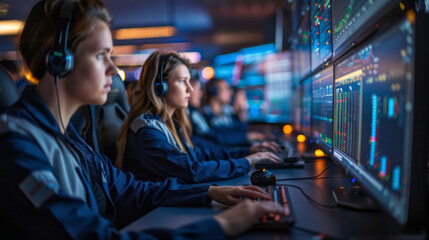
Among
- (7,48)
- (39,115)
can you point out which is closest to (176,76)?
(39,115)

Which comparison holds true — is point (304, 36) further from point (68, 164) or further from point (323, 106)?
point (68, 164)

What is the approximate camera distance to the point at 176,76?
5.64ft

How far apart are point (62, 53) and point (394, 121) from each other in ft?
2.37

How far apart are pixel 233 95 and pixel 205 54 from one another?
11.3 feet

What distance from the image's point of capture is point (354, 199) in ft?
2.98

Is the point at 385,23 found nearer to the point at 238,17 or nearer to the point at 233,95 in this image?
the point at 233,95

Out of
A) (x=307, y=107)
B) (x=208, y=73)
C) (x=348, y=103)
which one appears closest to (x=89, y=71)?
(x=348, y=103)

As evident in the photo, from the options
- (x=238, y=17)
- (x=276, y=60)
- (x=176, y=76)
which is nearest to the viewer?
(x=176, y=76)

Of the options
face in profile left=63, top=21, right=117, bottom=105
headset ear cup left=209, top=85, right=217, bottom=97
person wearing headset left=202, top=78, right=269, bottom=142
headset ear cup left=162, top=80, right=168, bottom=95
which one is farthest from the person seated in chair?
face in profile left=63, top=21, right=117, bottom=105

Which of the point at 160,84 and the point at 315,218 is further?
the point at 160,84

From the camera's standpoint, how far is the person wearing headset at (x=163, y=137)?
1353 millimetres

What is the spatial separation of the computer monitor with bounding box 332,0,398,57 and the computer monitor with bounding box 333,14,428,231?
53 mm

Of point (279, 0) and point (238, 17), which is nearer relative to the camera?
point (279, 0)

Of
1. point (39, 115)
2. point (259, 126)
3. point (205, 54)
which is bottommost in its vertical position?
point (259, 126)
